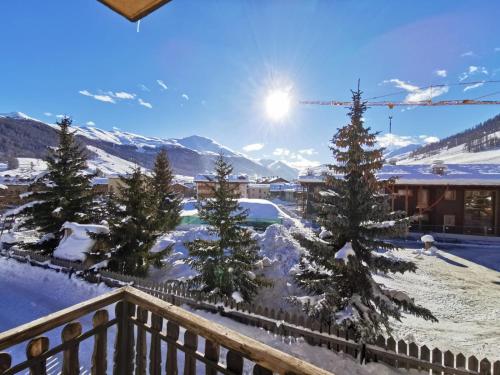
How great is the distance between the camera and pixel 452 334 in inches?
377

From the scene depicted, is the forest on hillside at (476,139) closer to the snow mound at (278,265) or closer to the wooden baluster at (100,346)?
the snow mound at (278,265)

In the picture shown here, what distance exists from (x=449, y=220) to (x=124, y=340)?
31763mm

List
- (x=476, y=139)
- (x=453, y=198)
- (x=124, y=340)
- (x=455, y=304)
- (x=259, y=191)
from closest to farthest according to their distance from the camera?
(x=124, y=340), (x=455, y=304), (x=453, y=198), (x=259, y=191), (x=476, y=139)

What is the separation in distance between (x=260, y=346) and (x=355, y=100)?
27.2 ft

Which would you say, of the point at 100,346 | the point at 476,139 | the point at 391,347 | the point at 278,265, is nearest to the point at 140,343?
the point at 100,346

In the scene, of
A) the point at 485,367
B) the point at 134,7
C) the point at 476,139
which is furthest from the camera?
the point at 476,139

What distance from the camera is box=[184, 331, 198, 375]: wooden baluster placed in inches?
88.3

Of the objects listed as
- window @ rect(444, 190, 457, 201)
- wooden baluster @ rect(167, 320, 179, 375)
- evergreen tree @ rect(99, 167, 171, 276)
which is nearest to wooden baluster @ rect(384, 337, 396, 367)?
wooden baluster @ rect(167, 320, 179, 375)

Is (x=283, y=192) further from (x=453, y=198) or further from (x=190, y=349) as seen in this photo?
(x=190, y=349)

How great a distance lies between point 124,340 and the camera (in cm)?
276

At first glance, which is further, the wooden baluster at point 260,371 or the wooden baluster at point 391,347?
the wooden baluster at point 391,347

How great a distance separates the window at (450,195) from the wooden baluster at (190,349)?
3119cm

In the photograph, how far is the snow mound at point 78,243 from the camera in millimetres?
12742

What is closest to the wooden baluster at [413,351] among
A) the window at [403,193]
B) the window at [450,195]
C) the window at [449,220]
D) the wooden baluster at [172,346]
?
the wooden baluster at [172,346]
